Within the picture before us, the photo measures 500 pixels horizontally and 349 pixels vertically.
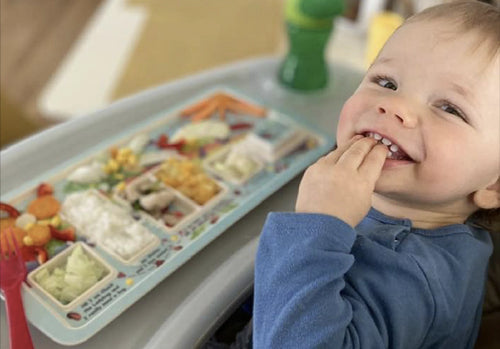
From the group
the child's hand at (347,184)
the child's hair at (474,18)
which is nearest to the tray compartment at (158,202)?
the child's hand at (347,184)

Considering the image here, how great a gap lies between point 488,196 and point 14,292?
0.46m

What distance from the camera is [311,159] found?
0.78 meters

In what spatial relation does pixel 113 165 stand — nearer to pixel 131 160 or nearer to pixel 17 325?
pixel 131 160

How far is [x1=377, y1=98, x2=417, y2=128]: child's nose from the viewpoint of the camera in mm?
483

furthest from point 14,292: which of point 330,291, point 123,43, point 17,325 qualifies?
point 123,43

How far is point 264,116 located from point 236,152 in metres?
0.11

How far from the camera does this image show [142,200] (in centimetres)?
68

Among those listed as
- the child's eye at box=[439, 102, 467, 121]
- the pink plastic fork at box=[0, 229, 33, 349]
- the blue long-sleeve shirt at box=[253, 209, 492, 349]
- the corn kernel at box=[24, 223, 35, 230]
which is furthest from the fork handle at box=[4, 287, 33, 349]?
the child's eye at box=[439, 102, 467, 121]

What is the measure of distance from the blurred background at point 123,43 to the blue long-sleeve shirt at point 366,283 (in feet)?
4.12

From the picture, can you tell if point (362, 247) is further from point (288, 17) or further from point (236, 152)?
point (288, 17)

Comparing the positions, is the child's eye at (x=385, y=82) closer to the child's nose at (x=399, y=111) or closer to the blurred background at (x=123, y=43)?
the child's nose at (x=399, y=111)

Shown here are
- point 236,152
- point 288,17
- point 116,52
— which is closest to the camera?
point 236,152

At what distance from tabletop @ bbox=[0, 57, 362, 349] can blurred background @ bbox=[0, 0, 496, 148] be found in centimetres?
85

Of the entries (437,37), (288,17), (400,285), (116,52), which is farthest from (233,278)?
(116,52)
